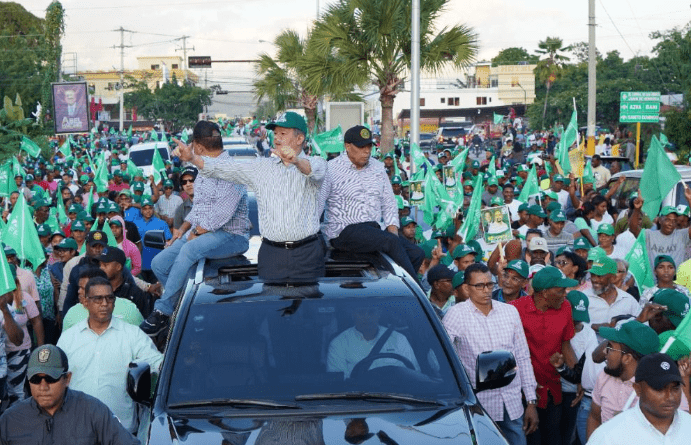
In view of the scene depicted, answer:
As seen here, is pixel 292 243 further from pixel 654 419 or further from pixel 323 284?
pixel 654 419

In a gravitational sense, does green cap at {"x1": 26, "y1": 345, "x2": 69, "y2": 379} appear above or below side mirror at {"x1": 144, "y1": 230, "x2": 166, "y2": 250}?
below

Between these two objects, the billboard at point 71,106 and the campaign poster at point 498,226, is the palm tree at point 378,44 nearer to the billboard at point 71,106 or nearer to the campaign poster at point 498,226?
the campaign poster at point 498,226

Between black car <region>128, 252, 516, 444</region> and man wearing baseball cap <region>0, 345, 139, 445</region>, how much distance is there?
0.25 meters

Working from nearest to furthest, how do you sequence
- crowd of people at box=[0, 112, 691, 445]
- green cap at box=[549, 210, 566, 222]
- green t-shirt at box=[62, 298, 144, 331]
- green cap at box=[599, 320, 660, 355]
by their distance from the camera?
1. crowd of people at box=[0, 112, 691, 445]
2. green cap at box=[599, 320, 660, 355]
3. green t-shirt at box=[62, 298, 144, 331]
4. green cap at box=[549, 210, 566, 222]

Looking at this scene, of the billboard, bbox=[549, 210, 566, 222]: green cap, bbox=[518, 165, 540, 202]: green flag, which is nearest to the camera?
bbox=[549, 210, 566, 222]: green cap

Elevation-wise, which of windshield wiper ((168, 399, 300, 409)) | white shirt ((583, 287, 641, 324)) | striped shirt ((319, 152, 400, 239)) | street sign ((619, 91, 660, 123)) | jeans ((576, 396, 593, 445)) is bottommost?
jeans ((576, 396, 593, 445))

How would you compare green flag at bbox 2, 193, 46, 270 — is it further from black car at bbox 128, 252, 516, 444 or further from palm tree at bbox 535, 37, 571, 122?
palm tree at bbox 535, 37, 571, 122

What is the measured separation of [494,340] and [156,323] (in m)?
2.06

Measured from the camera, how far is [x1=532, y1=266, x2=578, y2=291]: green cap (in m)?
7.50

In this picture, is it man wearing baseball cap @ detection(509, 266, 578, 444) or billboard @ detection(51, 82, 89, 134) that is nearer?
man wearing baseball cap @ detection(509, 266, 578, 444)

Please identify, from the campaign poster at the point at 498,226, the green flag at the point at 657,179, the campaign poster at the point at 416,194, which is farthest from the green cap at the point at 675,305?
the campaign poster at the point at 416,194

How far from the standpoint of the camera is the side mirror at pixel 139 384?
203 inches

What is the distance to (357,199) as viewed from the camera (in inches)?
284

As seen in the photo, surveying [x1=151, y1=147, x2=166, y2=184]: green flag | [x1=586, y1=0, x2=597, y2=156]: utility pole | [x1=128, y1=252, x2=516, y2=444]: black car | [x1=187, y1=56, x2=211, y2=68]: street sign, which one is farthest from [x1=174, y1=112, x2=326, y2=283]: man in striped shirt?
[x1=187, y1=56, x2=211, y2=68]: street sign
